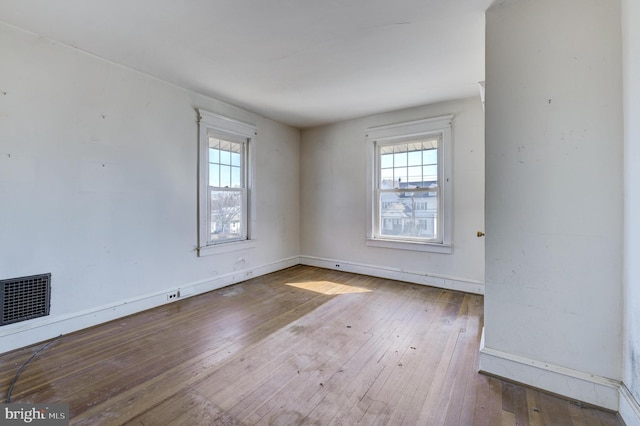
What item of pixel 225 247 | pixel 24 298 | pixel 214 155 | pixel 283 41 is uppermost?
pixel 283 41

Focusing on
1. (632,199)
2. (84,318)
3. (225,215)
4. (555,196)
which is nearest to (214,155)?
(225,215)

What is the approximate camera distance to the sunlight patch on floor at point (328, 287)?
3.64 metres

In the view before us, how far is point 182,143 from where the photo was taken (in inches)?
130

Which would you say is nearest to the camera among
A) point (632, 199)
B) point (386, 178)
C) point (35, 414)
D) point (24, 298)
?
point (632, 199)

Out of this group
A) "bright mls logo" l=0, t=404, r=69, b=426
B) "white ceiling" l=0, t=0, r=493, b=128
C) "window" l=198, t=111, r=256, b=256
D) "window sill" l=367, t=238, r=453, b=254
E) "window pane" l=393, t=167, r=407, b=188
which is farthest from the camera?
"window pane" l=393, t=167, r=407, b=188

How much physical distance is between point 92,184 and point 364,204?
342cm

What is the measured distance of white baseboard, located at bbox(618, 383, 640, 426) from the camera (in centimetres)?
136

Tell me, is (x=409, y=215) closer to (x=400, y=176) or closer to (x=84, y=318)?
(x=400, y=176)

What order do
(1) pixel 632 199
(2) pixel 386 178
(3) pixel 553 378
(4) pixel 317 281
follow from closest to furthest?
(1) pixel 632 199
(3) pixel 553 378
(4) pixel 317 281
(2) pixel 386 178

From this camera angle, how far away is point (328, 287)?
3805 millimetres

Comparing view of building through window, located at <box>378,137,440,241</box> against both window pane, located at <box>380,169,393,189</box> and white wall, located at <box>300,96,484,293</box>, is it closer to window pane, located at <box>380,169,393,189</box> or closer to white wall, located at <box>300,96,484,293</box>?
window pane, located at <box>380,169,393,189</box>

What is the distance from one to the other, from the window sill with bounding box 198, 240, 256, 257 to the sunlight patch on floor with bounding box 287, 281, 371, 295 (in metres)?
0.88

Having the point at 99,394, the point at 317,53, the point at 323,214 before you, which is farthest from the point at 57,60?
the point at 323,214

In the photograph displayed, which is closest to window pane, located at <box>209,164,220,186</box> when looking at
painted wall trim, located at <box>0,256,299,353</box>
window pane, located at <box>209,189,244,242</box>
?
window pane, located at <box>209,189,244,242</box>
